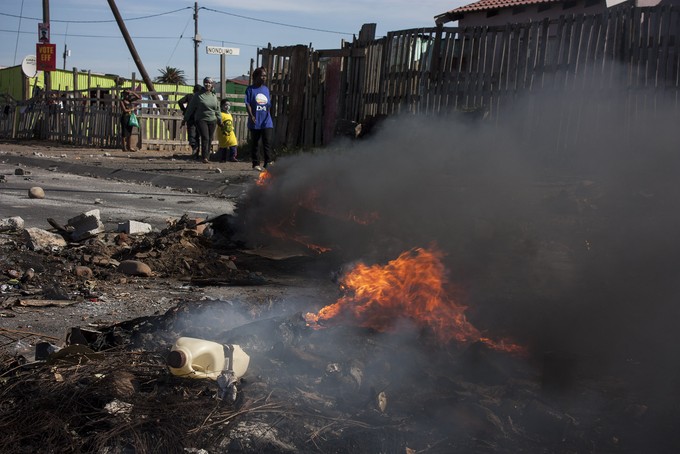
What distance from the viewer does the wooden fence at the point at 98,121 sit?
843 inches

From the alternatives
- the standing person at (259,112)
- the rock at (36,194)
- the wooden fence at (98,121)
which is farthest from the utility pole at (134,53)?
the rock at (36,194)

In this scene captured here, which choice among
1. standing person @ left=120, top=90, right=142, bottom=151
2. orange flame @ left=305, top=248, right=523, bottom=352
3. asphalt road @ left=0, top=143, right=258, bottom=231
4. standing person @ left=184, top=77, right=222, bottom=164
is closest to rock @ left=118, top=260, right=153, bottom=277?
orange flame @ left=305, top=248, right=523, bottom=352

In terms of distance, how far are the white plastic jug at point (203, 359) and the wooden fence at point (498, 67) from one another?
22.8 ft

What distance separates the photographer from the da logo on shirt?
42.6 feet

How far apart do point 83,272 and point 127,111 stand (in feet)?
52.2

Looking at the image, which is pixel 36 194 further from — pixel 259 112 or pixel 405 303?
pixel 405 303

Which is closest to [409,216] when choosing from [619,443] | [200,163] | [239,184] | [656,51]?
[619,443]

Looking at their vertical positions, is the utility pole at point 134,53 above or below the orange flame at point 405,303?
above

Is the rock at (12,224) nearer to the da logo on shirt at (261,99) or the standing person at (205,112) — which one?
the da logo on shirt at (261,99)

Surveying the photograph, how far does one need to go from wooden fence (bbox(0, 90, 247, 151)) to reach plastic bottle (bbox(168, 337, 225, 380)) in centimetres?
1769

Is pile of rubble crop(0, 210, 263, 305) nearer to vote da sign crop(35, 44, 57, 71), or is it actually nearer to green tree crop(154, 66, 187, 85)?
vote da sign crop(35, 44, 57, 71)

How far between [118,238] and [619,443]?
17.1 feet

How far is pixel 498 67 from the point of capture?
10.1 m

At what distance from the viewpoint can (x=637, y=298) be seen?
176 inches
